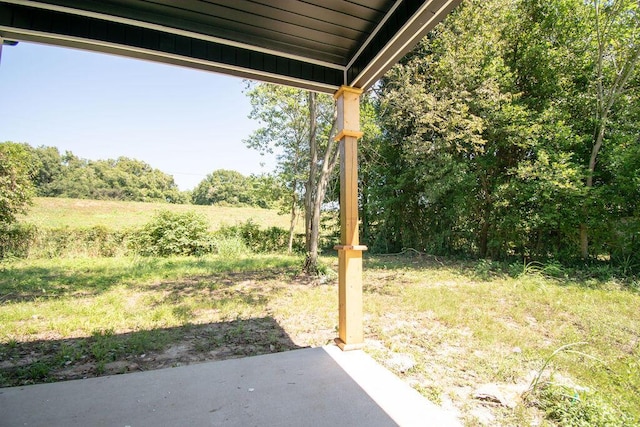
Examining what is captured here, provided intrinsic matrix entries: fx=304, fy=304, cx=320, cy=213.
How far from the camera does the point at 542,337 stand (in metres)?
2.90

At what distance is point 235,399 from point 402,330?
193cm

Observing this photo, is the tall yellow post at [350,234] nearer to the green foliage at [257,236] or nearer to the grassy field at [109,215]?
the green foliage at [257,236]

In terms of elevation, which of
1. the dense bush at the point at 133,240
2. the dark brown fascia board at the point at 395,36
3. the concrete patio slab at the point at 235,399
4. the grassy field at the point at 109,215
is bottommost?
the concrete patio slab at the point at 235,399

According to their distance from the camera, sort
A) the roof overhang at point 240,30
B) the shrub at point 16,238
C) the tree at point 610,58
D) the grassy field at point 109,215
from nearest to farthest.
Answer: the roof overhang at point 240,30 → the tree at point 610,58 → the shrub at point 16,238 → the grassy field at point 109,215

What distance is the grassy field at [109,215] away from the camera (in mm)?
8383

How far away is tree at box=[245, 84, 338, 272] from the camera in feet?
24.3

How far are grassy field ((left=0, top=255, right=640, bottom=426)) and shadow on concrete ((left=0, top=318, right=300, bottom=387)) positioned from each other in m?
0.01

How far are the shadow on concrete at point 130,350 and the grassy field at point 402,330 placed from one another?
14mm

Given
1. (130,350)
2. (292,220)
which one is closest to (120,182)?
(292,220)

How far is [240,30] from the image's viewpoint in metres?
2.05

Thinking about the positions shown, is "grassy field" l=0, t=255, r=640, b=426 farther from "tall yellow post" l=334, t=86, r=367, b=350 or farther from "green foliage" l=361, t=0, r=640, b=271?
"green foliage" l=361, t=0, r=640, b=271

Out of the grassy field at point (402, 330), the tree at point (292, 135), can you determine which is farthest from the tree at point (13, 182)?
the tree at point (292, 135)

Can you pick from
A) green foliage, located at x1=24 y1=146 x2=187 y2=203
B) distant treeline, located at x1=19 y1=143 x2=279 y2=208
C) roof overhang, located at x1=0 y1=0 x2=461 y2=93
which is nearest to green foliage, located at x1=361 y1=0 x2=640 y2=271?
roof overhang, located at x1=0 y1=0 x2=461 y2=93

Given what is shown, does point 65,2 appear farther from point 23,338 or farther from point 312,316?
point 312,316
